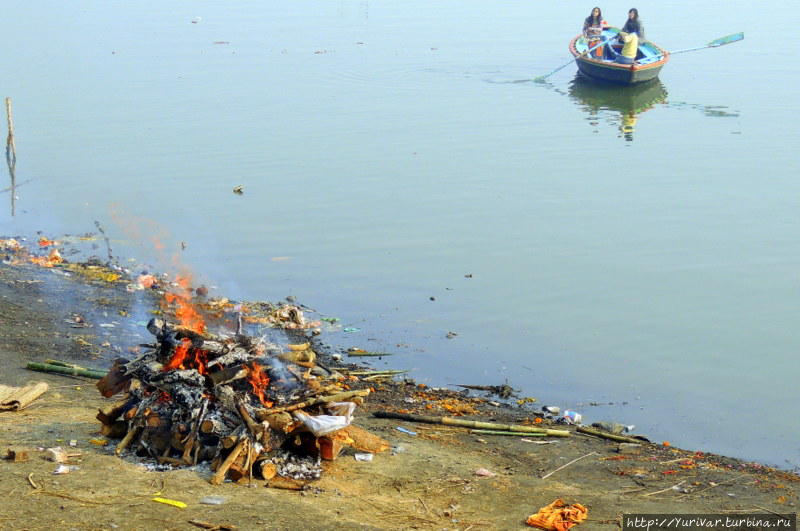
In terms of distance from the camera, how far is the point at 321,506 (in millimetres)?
7406

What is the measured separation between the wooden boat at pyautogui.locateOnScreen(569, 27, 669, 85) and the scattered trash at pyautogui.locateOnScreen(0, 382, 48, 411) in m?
22.4

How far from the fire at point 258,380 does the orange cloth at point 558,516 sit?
8.04 ft

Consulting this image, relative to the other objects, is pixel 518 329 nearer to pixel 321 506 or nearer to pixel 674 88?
pixel 321 506

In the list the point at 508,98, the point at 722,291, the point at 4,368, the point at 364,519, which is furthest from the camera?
the point at 508,98

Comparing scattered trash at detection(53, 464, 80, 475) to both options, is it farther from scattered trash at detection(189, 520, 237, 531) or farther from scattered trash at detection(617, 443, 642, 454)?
scattered trash at detection(617, 443, 642, 454)

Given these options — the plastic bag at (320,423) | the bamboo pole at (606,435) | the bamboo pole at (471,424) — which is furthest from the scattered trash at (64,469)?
the bamboo pole at (606,435)

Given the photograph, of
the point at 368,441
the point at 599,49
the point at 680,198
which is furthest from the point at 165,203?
the point at 599,49

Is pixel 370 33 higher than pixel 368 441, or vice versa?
pixel 370 33

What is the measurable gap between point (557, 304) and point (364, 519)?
303 inches

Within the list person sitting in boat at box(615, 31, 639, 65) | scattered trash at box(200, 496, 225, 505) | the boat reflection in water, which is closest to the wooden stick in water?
scattered trash at box(200, 496, 225, 505)

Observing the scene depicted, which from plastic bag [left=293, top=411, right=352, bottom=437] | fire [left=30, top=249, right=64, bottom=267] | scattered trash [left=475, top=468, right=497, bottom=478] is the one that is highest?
fire [left=30, top=249, right=64, bottom=267]

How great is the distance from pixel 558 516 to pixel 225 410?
2.87 m

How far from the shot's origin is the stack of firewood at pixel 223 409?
7879mm

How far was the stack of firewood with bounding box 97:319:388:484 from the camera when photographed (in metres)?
7.88
